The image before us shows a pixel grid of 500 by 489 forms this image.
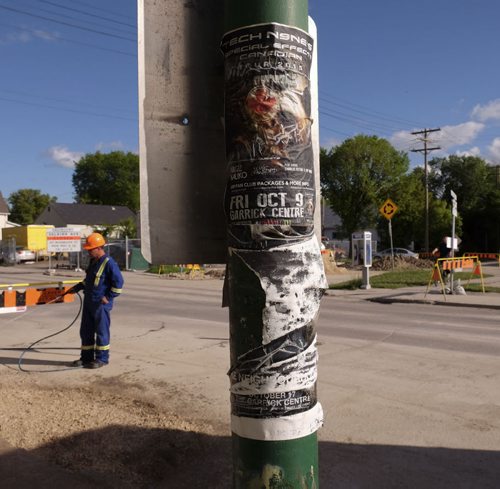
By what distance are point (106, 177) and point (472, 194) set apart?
2717 inches

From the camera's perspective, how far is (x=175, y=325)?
11.8 metres

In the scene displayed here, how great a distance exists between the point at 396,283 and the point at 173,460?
1867 centimetres

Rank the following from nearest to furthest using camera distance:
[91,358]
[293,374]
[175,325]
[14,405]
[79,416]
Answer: [293,374] → [79,416] → [14,405] → [91,358] → [175,325]

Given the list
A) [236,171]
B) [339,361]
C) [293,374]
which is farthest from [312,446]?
[339,361]

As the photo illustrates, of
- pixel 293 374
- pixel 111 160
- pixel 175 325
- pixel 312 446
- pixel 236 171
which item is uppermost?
pixel 111 160

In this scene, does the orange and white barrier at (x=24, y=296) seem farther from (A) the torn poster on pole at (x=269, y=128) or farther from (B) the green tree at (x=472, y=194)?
(B) the green tree at (x=472, y=194)

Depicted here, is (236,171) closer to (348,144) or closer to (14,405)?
(14,405)

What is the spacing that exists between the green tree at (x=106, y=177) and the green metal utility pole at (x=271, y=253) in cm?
10295

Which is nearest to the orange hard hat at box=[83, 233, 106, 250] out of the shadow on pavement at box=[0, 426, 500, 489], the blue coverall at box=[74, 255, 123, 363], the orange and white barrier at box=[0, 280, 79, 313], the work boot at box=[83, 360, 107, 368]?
the blue coverall at box=[74, 255, 123, 363]

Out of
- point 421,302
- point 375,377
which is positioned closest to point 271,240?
point 375,377

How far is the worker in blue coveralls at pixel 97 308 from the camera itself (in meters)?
7.68

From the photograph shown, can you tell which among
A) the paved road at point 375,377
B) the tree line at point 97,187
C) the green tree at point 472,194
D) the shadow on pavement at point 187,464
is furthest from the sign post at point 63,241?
the tree line at point 97,187

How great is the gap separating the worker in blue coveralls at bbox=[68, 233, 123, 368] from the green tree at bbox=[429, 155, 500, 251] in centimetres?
4811

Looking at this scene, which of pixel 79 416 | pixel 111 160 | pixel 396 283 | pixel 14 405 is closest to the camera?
pixel 79 416
